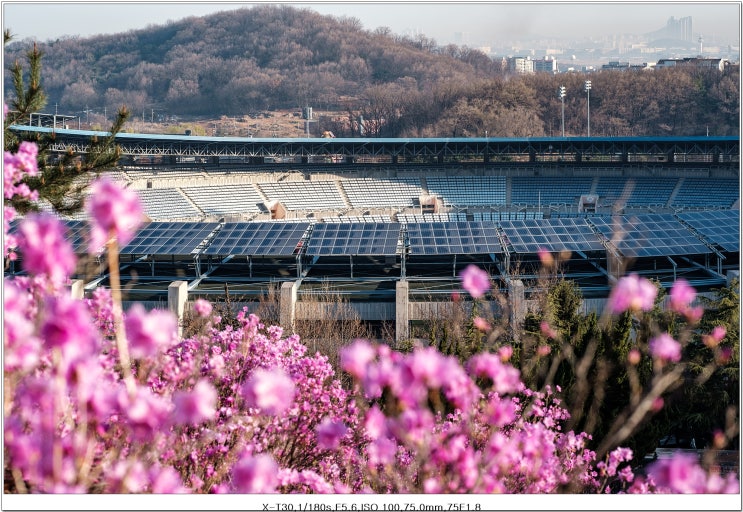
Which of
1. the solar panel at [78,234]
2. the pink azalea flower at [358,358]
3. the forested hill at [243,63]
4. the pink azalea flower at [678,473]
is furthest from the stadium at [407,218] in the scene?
the forested hill at [243,63]

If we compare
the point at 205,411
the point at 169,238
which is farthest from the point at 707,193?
the point at 205,411

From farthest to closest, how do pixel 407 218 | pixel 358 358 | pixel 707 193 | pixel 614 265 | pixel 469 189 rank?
pixel 469 189 → pixel 707 193 → pixel 407 218 → pixel 614 265 → pixel 358 358

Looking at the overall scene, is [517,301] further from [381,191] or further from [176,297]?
[381,191]

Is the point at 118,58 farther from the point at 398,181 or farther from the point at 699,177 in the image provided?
the point at 699,177

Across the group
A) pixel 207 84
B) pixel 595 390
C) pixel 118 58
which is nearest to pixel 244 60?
pixel 207 84

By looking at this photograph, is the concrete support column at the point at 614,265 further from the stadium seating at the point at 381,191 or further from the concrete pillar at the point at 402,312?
the stadium seating at the point at 381,191

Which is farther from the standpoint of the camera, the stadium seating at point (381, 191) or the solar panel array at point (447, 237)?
the stadium seating at point (381, 191)
